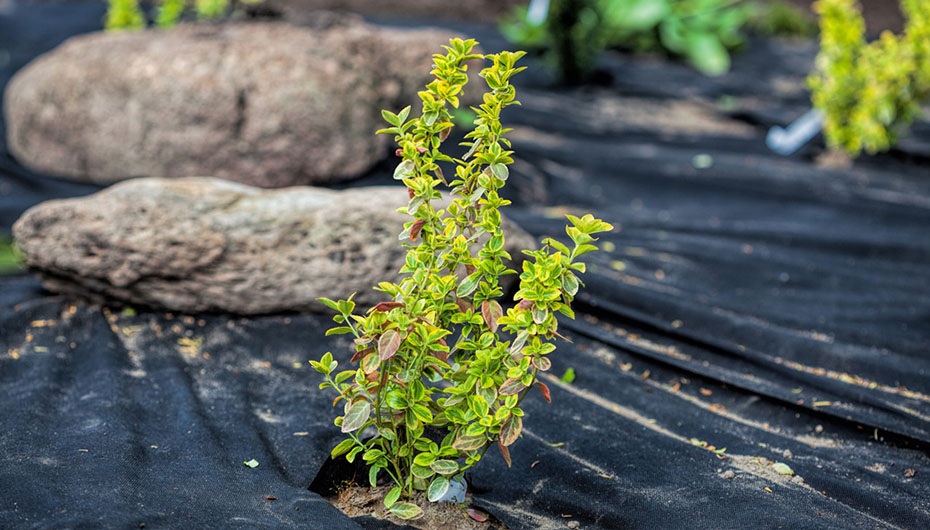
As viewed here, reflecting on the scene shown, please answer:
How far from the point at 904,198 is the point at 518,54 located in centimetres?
355

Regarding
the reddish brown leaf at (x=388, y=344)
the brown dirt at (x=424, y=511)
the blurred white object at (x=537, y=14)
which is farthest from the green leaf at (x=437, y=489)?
the blurred white object at (x=537, y=14)

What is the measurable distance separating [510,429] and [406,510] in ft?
1.00

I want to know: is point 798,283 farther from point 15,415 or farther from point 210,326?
point 15,415

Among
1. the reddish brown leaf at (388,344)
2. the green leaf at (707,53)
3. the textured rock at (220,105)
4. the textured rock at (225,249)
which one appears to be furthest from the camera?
the green leaf at (707,53)

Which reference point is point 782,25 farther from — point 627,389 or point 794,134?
point 627,389

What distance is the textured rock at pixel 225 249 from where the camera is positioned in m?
2.85

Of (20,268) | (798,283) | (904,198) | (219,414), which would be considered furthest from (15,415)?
(904,198)

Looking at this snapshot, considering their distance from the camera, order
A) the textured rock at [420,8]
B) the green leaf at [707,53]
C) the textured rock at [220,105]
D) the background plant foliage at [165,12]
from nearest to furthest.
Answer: the textured rock at [220,105] < the background plant foliage at [165,12] < the green leaf at [707,53] < the textured rock at [420,8]

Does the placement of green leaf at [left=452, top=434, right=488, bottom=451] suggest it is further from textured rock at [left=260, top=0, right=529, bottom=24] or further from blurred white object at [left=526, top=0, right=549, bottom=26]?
textured rock at [left=260, top=0, right=529, bottom=24]

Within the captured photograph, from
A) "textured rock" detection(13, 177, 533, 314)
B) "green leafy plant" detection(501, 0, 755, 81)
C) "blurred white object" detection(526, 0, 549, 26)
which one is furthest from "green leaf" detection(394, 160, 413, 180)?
"blurred white object" detection(526, 0, 549, 26)

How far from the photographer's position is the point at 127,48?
13.9 feet

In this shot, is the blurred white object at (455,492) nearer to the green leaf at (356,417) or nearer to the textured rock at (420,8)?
the green leaf at (356,417)

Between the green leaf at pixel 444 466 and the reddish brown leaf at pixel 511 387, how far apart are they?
0.66ft

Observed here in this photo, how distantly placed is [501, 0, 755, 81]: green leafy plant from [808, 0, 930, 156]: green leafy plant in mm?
2025
